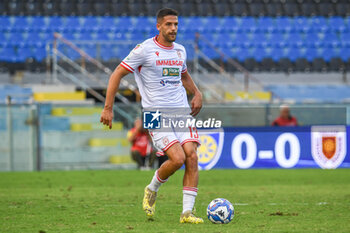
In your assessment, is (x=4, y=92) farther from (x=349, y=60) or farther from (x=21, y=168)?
(x=349, y=60)

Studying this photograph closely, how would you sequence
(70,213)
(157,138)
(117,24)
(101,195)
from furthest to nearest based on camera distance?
1. (117,24)
2. (101,195)
3. (70,213)
4. (157,138)

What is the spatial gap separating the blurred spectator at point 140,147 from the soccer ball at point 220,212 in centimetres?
888

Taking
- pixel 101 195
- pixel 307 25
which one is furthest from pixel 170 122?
pixel 307 25

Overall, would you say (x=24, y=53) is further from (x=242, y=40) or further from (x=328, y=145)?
(x=328, y=145)

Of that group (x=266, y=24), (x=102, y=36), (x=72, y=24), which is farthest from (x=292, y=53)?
(x=72, y=24)

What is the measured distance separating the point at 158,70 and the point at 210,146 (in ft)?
24.1

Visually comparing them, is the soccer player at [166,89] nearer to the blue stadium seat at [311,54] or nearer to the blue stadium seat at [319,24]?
the blue stadium seat at [311,54]

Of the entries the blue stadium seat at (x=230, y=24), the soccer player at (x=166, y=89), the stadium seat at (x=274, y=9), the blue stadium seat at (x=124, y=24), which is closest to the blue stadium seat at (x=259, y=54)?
the blue stadium seat at (x=230, y=24)

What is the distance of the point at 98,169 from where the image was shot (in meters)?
15.6

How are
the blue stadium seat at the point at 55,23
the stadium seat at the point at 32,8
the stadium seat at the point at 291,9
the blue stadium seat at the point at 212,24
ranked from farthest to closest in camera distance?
the stadium seat at the point at 291,9, the blue stadium seat at the point at 212,24, the stadium seat at the point at 32,8, the blue stadium seat at the point at 55,23

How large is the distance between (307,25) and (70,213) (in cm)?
1837

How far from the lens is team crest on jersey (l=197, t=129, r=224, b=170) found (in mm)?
13914

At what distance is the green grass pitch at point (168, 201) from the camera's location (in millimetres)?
6277

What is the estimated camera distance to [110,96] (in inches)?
258
